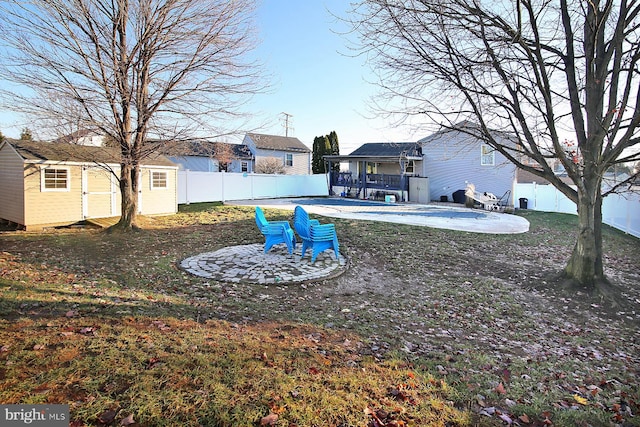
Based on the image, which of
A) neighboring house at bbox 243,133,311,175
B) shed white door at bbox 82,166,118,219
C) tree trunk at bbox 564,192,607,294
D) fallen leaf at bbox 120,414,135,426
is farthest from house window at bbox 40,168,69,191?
neighboring house at bbox 243,133,311,175

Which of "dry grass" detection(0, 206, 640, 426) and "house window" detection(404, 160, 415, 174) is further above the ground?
"house window" detection(404, 160, 415, 174)

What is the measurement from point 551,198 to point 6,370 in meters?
24.7

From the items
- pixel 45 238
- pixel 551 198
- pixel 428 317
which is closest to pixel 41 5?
pixel 45 238

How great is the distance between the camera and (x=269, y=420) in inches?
92.3

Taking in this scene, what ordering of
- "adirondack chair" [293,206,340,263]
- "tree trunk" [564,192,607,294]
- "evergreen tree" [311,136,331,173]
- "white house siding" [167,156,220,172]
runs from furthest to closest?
"evergreen tree" [311,136,331,173]
"white house siding" [167,156,220,172]
"adirondack chair" [293,206,340,263]
"tree trunk" [564,192,607,294]

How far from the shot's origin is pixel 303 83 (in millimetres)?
13516

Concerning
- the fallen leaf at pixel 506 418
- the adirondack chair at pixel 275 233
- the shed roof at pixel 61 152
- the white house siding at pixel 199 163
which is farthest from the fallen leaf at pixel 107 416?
the white house siding at pixel 199 163

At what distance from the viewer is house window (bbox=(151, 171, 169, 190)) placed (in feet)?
51.7

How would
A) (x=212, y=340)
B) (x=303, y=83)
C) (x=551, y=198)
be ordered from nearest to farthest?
(x=212, y=340) → (x=303, y=83) → (x=551, y=198)

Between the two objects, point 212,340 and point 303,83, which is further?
point 303,83

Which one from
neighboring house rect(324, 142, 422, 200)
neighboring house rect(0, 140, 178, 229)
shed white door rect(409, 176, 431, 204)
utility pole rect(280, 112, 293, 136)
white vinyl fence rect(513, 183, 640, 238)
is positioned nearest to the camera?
neighboring house rect(0, 140, 178, 229)

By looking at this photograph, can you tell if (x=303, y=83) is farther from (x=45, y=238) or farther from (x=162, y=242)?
(x=45, y=238)
